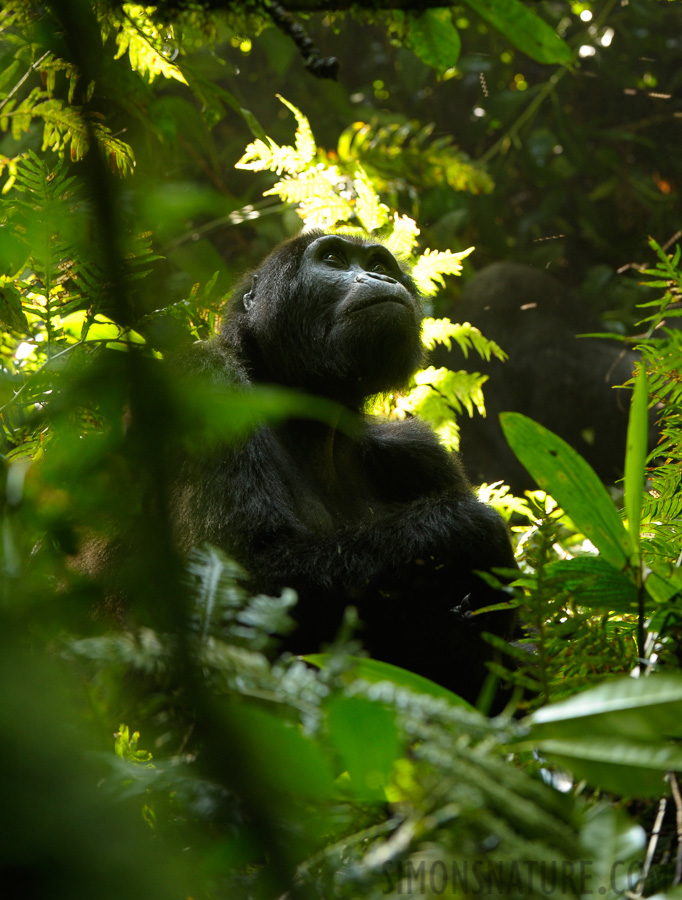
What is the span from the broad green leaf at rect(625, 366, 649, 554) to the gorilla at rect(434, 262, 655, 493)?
4038mm

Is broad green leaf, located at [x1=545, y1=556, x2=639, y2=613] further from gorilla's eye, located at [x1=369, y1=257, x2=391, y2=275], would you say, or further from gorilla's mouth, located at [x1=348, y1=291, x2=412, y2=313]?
gorilla's eye, located at [x1=369, y1=257, x2=391, y2=275]

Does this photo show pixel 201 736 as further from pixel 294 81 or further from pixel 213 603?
pixel 294 81

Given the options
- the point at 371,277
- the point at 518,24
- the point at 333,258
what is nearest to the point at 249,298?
the point at 333,258

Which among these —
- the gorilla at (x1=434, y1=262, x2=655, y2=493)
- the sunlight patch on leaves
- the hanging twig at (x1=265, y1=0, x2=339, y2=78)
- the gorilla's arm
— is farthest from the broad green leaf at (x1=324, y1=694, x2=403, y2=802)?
the gorilla at (x1=434, y1=262, x2=655, y2=493)

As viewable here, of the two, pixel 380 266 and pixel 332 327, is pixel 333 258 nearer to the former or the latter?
pixel 380 266

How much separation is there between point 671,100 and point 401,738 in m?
6.71

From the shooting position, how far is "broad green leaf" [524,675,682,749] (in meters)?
0.66

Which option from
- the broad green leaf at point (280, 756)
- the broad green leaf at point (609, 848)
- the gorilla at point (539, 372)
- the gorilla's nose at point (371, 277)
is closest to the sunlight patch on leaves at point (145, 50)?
the gorilla's nose at point (371, 277)

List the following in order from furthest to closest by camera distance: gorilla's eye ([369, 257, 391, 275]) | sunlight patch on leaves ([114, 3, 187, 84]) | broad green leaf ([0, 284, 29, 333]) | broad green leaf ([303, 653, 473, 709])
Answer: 1. gorilla's eye ([369, 257, 391, 275])
2. sunlight patch on leaves ([114, 3, 187, 84])
3. broad green leaf ([0, 284, 29, 333])
4. broad green leaf ([303, 653, 473, 709])

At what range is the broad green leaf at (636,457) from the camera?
1025mm

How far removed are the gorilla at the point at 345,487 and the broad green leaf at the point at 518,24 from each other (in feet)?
2.32

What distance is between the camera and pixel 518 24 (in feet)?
3.48

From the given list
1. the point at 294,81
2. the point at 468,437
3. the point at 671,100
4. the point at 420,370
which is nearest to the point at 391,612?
the point at 420,370

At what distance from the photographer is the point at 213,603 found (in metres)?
0.70
